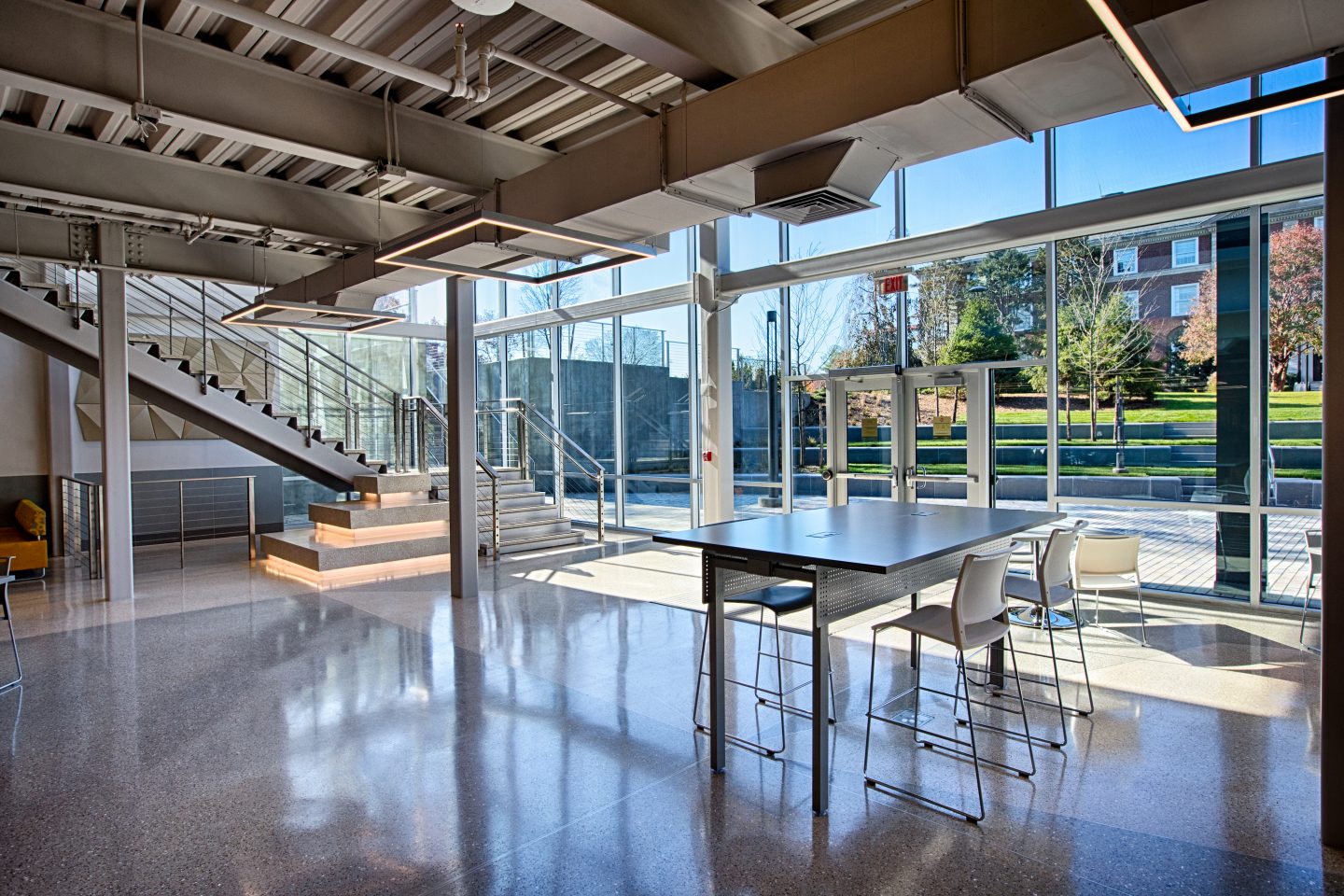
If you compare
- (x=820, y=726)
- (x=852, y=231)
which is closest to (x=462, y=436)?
(x=852, y=231)

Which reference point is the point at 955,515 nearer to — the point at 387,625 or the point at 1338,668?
the point at 1338,668

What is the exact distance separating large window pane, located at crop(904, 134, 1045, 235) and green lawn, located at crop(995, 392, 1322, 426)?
6.10ft

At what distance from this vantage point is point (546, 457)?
11.7 metres

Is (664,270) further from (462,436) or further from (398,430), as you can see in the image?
(398,430)

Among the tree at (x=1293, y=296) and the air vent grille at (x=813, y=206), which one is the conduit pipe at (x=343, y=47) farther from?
the tree at (x=1293, y=296)

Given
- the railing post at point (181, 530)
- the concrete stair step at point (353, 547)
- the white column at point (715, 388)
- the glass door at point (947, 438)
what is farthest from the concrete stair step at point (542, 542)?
the glass door at point (947, 438)

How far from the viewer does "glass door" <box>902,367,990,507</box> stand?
23.9 feet

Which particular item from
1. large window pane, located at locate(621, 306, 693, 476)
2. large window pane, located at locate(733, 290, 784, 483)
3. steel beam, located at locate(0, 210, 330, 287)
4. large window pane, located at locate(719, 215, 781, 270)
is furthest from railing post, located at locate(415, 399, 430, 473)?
large window pane, located at locate(719, 215, 781, 270)

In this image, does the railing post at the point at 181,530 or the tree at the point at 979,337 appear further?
the railing post at the point at 181,530

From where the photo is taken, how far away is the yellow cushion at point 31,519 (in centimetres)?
841

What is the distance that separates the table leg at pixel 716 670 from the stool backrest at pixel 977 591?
1.00 m

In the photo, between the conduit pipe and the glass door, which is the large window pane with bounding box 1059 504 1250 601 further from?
the conduit pipe

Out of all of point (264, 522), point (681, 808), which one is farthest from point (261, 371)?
point (681, 808)

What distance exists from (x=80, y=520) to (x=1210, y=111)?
11.4 meters
